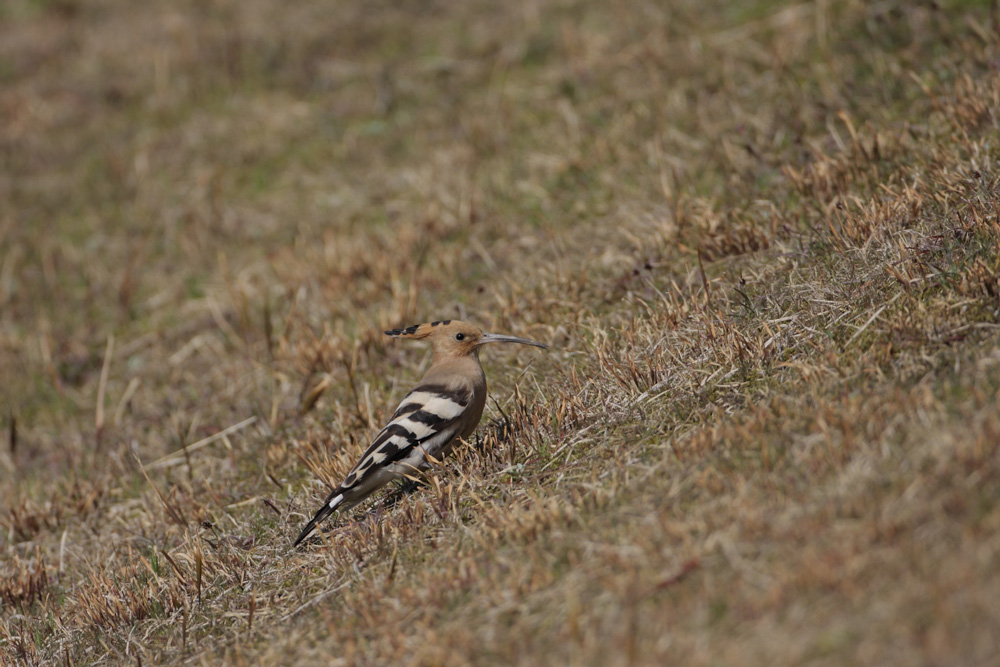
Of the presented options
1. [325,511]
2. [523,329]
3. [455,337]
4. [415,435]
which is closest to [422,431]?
[415,435]

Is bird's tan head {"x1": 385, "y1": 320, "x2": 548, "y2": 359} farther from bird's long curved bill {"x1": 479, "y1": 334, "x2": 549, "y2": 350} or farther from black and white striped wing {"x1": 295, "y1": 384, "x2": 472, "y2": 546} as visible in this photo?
black and white striped wing {"x1": 295, "y1": 384, "x2": 472, "y2": 546}

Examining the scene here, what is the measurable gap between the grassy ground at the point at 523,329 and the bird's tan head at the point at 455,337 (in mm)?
355

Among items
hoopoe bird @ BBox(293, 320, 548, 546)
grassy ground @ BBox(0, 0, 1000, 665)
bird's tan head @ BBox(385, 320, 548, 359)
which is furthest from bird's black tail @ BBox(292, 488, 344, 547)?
bird's tan head @ BBox(385, 320, 548, 359)

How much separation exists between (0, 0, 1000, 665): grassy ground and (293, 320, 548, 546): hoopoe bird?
14 cm

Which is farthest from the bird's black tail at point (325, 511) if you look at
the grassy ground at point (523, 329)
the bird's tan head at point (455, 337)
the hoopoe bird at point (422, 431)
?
the bird's tan head at point (455, 337)

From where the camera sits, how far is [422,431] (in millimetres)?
4426

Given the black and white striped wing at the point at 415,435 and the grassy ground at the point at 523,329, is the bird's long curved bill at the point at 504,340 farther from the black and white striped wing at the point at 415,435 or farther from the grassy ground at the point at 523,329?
the black and white striped wing at the point at 415,435

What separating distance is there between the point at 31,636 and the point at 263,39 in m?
7.96

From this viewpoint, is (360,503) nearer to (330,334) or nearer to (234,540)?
(234,540)

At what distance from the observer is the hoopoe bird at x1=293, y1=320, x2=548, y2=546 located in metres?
4.28

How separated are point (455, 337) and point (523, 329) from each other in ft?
2.44

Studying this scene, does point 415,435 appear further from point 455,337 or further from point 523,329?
point 523,329

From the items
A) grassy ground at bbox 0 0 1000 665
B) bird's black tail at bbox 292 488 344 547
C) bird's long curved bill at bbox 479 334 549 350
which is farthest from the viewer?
bird's long curved bill at bbox 479 334 549 350

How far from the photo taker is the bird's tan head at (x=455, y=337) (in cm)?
499
